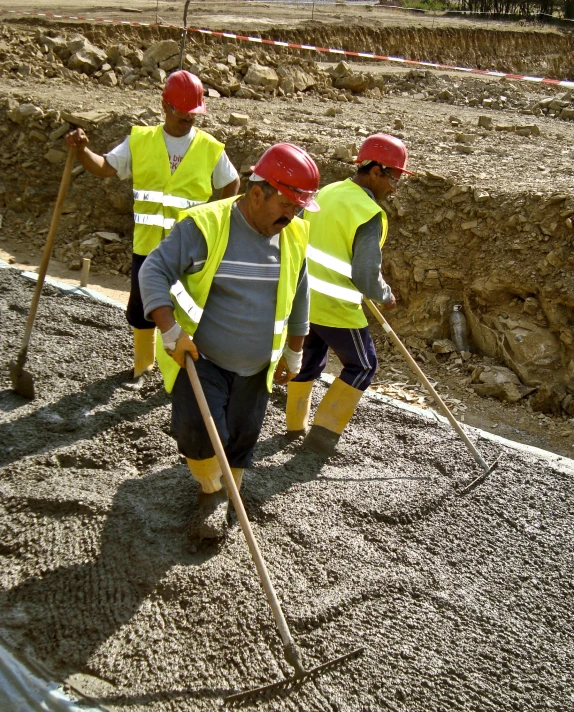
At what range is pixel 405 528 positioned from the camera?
12.5ft

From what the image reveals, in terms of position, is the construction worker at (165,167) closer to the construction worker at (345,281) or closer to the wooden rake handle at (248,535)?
the construction worker at (345,281)

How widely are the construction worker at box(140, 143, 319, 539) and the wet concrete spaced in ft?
1.26

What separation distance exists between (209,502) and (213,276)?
1067mm

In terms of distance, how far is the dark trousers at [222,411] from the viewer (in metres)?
3.22

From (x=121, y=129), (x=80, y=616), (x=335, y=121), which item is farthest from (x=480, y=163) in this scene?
(x=80, y=616)

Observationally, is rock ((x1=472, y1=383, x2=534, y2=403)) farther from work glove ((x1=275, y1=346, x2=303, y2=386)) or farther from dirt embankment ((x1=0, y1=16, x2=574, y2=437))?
work glove ((x1=275, y1=346, x2=303, y2=386))

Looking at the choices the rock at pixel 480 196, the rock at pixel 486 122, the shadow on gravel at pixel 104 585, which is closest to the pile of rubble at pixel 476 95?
the rock at pixel 486 122

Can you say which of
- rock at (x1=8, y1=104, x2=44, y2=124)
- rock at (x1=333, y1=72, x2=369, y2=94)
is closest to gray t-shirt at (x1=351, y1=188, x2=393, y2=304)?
rock at (x1=8, y1=104, x2=44, y2=124)

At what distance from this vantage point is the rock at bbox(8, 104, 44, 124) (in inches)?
340

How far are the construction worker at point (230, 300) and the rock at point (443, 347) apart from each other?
3.40 metres

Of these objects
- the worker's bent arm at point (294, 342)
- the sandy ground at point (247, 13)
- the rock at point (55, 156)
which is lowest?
the rock at point (55, 156)

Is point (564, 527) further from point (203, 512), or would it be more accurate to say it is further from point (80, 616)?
point (80, 616)

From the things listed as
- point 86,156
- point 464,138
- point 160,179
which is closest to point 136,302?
point 160,179

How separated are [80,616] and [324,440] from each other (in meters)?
1.82
